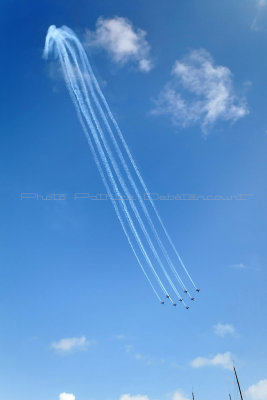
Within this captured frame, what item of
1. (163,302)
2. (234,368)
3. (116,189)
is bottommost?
(234,368)

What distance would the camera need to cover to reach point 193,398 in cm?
11306

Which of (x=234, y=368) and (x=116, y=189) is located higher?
(x=116, y=189)

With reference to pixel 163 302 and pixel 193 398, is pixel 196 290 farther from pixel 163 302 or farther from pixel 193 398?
pixel 193 398

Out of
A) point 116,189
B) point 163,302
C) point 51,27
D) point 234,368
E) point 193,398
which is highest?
point 51,27

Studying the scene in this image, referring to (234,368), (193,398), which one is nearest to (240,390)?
(234,368)

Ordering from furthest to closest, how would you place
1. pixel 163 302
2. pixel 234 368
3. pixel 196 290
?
pixel 234 368 < pixel 196 290 < pixel 163 302

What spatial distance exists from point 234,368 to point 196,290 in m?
42.7

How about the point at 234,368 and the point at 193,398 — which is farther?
the point at 193,398

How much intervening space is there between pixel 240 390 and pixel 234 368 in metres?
7.75

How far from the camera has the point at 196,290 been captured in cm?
6619

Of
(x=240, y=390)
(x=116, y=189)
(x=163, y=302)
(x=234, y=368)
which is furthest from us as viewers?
(x=234, y=368)

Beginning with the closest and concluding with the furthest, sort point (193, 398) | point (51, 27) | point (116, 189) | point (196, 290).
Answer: point (51, 27)
point (116, 189)
point (196, 290)
point (193, 398)

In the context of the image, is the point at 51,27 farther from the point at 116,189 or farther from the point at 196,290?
the point at 196,290

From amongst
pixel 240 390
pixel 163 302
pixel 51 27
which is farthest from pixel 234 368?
pixel 51 27
